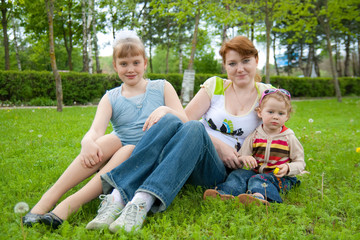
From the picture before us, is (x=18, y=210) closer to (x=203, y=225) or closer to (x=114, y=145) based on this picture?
(x=114, y=145)

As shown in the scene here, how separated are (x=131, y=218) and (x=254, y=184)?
41.1 inches

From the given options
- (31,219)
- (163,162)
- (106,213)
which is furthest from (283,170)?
(31,219)

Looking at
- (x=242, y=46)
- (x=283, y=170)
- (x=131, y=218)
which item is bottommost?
(x=131, y=218)

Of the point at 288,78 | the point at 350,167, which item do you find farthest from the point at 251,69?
the point at 288,78

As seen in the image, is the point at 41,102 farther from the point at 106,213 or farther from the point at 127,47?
the point at 106,213

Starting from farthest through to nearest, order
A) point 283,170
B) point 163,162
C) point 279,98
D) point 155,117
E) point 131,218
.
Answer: point 279,98
point 283,170
point 155,117
point 163,162
point 131,218

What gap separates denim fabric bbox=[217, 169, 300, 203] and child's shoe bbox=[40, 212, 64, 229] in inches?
49.9

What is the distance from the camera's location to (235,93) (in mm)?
2881

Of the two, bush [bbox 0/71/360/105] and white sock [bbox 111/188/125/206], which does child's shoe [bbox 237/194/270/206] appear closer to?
white sock [bbox 111/188/125/206]

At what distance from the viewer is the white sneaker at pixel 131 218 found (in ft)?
6.07

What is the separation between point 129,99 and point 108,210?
1106 millimetres

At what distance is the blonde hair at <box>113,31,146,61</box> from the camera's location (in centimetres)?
262

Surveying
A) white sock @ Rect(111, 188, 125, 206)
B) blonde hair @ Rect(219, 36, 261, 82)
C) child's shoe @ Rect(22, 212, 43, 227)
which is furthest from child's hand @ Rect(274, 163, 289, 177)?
child's shoe @ Rect(22, 212, 43, 227)

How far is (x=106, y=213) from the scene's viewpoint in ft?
6.45
